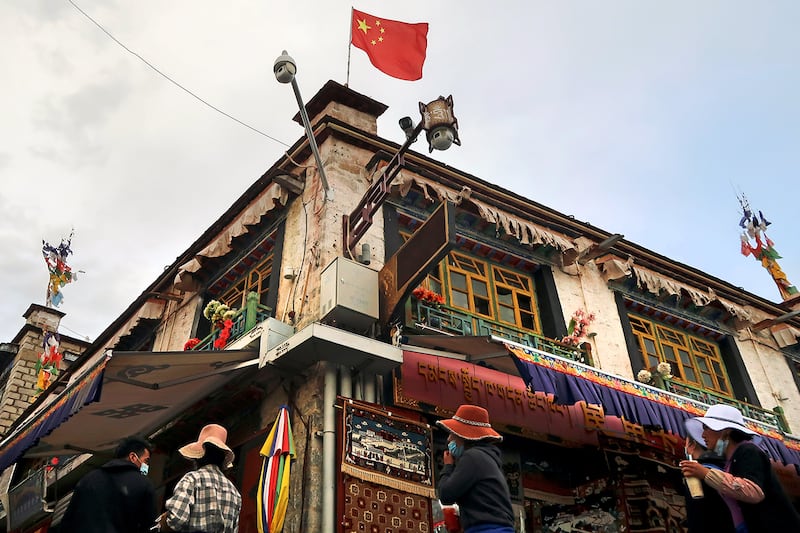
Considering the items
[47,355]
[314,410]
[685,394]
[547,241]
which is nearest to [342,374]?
[314,410]

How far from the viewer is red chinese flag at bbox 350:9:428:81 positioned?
392 inches

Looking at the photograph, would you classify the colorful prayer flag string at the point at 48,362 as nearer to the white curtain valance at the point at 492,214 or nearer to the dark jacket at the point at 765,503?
the white curtain valance at the point at 492,214

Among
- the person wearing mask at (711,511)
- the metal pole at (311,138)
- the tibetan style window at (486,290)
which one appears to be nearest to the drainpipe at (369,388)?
the tibetan style window at (486,290)

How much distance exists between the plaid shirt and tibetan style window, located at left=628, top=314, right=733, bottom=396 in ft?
32.5

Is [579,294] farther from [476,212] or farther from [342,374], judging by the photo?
[342,374]

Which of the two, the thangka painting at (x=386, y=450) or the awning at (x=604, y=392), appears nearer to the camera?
the thangka painting at (x=386, y=450)

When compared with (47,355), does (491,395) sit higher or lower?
lower

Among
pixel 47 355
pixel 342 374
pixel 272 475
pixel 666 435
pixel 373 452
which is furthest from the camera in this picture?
pixel 47 355

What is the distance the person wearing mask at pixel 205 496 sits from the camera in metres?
4.15

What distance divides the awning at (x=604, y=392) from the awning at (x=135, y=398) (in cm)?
370

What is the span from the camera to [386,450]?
773 cm

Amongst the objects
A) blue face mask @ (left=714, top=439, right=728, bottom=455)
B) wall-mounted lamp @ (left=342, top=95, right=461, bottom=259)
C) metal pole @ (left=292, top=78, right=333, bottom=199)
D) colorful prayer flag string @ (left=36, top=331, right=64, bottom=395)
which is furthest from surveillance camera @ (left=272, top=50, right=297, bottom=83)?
colorful prayer flag string @ (left=36, top=331, right=64, bottom=395)

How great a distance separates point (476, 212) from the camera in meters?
11.0

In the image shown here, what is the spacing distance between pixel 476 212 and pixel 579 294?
283 centimetres
